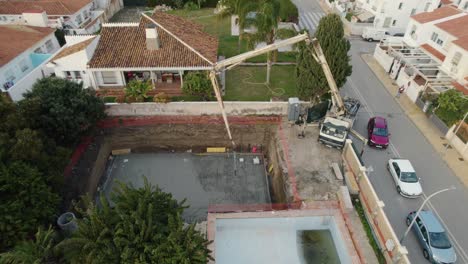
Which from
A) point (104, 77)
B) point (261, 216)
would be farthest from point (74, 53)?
point (261, 216)

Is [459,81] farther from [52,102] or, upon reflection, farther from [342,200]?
[52,102]

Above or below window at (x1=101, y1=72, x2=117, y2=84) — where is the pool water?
below

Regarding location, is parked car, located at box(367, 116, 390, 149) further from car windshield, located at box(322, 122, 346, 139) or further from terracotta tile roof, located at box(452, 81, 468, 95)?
terracotta tile roof, located at box(452, 81, 468, 95)

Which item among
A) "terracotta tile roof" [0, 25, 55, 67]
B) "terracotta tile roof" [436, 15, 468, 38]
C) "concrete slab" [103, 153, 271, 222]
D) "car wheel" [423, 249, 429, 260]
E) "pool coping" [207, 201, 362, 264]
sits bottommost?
"concrete slab" [103, 153, 271, 222]

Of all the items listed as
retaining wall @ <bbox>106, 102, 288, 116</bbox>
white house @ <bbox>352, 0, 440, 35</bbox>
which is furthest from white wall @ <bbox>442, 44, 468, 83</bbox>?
retaining wall @ <bbox>106, 102, 288, 116</bbox>

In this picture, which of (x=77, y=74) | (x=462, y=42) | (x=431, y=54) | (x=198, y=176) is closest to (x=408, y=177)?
(x=462, y=42)

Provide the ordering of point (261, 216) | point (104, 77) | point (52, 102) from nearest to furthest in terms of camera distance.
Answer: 1. point (261, 216)
2. point (52, 102)
3. point (104, 77)
